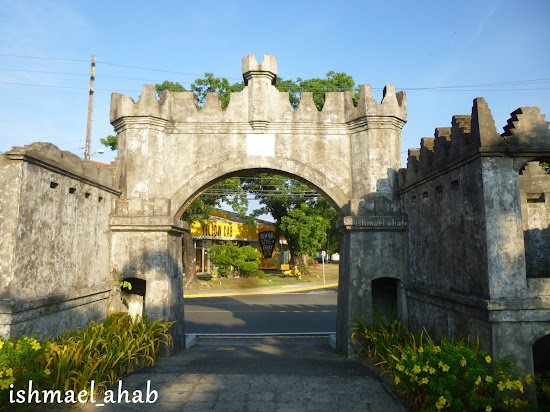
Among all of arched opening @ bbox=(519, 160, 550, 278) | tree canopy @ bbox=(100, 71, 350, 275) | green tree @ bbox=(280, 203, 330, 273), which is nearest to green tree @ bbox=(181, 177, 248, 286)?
tree canopy @ bbox=(100, 71, 350, 275)

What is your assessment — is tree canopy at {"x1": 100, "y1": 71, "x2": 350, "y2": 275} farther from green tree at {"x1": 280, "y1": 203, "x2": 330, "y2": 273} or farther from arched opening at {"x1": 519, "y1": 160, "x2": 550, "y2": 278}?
arched opening at {"x1": 519, "y1": 160, "x2": 550, "y2": 278}

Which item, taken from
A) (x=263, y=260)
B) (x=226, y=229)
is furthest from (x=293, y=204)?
(x=263, y=260)

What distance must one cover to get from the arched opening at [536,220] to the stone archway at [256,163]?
2.34 m

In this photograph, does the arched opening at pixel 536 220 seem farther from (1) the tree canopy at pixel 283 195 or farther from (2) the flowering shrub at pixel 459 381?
(1) the tree canopy at pixel 283 195

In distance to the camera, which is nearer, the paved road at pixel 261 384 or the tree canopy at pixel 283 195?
the paved road at pixel 261 384

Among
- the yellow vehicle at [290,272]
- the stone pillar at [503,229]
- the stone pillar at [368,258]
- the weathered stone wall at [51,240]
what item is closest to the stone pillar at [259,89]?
the stone pillar at [368,258]

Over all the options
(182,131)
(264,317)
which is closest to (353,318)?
(182,131)

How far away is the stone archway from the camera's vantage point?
29.3 feet

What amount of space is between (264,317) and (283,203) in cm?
1686

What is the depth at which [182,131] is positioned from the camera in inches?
376

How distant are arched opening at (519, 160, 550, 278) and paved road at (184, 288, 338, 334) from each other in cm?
659

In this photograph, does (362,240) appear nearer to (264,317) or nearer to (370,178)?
(370,178)

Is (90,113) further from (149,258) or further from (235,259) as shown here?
(149,258)

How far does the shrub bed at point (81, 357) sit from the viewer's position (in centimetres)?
503
